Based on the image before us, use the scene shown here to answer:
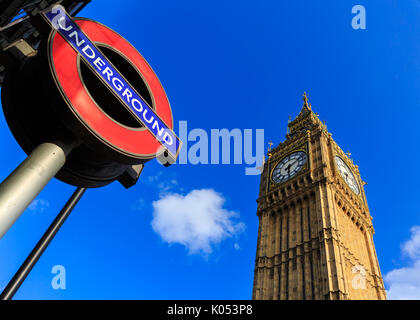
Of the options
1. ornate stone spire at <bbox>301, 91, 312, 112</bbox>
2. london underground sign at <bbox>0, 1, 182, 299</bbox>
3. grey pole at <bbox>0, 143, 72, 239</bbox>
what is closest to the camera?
grey pole at <bbox>0, 143, 72, 239</bbox>

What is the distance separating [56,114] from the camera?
18.7 ft

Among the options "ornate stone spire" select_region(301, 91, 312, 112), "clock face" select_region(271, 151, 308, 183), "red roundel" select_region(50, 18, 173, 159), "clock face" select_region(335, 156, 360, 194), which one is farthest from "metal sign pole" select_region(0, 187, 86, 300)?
"ornate stone spire" select_region(301, 91, 312, 112)

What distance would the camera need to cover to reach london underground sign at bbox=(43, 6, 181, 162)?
5590mm

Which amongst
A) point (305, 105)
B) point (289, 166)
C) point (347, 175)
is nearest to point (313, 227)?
point (289, 166)

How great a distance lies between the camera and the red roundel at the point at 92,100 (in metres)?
5.50

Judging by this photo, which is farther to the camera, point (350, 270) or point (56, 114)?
point (350, 270)

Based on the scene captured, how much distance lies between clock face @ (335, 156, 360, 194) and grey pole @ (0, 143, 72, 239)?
51271 mm

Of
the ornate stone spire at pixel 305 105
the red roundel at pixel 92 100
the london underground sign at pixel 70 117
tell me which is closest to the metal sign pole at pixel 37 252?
the london underground sign at pixel 70 117

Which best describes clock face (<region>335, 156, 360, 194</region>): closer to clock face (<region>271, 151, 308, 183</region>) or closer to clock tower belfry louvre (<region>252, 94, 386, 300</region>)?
clock tower belfry louvre (<region>252, 94, 386, 300</region>)

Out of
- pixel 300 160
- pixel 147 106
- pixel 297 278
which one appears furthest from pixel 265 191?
pixel 147 106

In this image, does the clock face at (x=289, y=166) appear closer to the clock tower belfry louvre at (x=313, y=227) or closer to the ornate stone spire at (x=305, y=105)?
the clock tower belfry louvre at (x=313, y=227)

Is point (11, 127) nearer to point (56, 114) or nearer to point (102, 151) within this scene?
point (56, 114)

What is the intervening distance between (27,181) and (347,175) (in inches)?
2166
